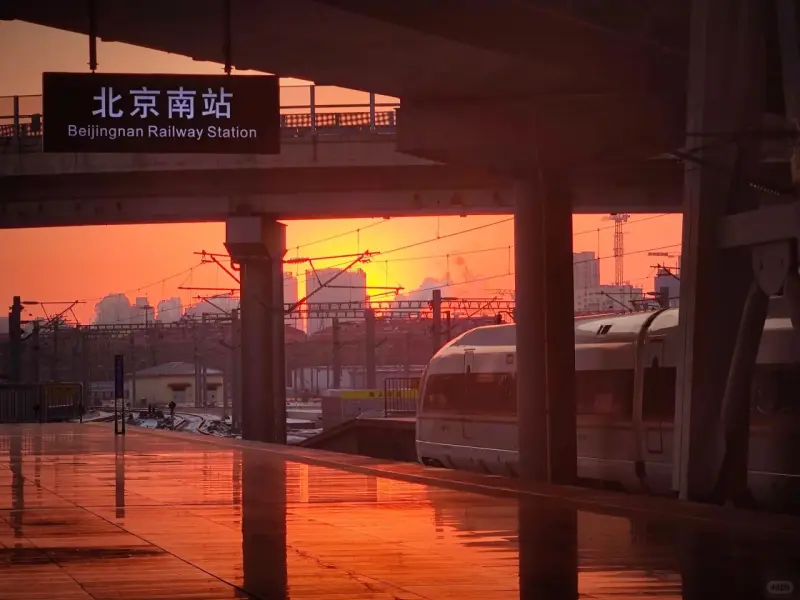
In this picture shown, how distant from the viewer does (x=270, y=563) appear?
1198 cm

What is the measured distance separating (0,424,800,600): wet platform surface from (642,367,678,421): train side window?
356 centimetres

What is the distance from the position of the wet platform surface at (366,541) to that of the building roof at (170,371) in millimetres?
144882

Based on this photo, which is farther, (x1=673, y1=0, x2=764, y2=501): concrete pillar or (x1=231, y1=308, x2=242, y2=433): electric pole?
(x1=231, y1=308, x2=242, y2=433): electric pole

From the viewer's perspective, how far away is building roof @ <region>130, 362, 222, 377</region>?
16736 centimetres

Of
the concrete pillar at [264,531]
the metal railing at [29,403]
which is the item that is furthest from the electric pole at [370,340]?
the concrete pillar at [264,531]

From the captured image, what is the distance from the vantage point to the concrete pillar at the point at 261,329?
1950 inches

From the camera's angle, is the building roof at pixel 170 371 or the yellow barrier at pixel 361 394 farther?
the building roof at pixel 170 371

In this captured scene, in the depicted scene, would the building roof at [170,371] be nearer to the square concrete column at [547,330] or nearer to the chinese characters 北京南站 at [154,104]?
the square concrete column at [547,330]

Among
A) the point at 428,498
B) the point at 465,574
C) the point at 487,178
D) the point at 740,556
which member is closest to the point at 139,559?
the point at 465,574

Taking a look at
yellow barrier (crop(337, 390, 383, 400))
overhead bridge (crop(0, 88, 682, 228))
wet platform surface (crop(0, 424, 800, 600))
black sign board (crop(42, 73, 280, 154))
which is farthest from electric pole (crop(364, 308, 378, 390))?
black sign board (crop(42, 73, 280, 154))

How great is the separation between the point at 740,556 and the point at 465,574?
2662 millimetres

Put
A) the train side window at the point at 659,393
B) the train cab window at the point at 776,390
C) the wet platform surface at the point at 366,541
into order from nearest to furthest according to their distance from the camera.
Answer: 1. the wet platform surface at the point at 366,541
2. the train cab window at the point at 776,390
3. the train side window at the point at 659,393

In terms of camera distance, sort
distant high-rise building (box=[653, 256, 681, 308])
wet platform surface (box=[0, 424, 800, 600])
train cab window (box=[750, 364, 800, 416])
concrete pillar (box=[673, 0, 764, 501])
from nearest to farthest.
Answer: wet platform surface (box=[0, 424, 800, 600]) → concrete pillar (box=[673, 0, 764, 501]) → train cab window (box=[750, 364, 800, 416]) → distant high-rise building (box=[653, 256, 681, 308])

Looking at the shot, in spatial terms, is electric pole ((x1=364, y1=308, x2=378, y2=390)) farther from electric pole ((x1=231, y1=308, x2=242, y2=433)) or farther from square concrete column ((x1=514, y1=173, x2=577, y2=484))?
square concrete column ((x1=514, y1=173, x2=577, y2=484))
